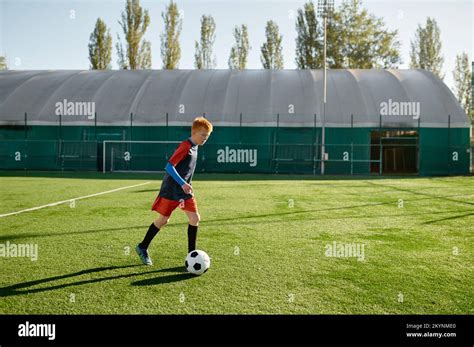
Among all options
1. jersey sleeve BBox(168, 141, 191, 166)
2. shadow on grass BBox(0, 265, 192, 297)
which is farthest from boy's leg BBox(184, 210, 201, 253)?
jersey sleeve BBox(168, 141, 191, 166)

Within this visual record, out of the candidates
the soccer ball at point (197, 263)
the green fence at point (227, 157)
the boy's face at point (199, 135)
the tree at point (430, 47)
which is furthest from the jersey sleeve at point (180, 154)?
the tree at point (430, 47)

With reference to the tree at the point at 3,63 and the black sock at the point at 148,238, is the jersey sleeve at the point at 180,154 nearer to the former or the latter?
the black sock at the point at 148,238

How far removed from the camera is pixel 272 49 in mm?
51688

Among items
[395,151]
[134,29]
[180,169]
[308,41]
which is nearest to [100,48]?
[134,29]

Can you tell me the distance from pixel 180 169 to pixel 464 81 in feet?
208

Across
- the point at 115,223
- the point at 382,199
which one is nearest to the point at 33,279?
the point at 115,223

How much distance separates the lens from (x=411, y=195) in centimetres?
1334

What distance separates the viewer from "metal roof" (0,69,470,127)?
1051 inches

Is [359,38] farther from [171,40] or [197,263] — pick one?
[197,263]

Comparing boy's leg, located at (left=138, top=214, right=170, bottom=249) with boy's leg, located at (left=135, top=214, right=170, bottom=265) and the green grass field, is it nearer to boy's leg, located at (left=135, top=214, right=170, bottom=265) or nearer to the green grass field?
boy's leg, located at (left=135, top=214, right=170, bottom=265)

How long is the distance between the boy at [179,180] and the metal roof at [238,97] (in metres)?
22.0

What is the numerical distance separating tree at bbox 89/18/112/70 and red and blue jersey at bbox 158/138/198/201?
4576 cm

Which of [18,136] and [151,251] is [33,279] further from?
[18,136]

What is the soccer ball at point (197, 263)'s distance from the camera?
466 cm
